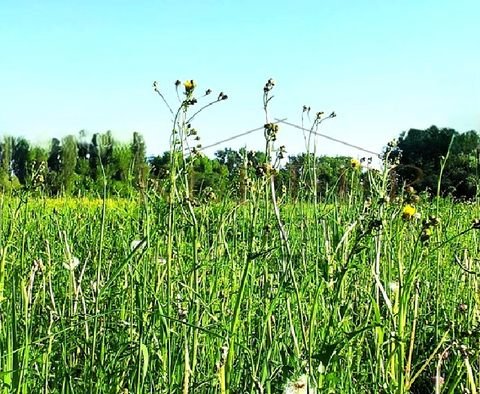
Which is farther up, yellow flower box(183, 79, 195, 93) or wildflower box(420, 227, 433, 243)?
yellow flower box(183, 79, 195, 93)

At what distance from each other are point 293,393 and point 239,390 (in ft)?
0.96

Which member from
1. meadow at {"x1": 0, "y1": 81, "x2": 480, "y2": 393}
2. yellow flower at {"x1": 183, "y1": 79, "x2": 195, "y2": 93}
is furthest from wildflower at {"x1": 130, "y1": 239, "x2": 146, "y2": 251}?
yellow flower at {"x1": 183, "y1": 79, "x2": 195, "y2": 93}

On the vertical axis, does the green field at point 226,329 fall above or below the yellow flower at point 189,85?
below

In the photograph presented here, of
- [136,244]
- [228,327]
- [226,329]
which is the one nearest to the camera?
[226,329]

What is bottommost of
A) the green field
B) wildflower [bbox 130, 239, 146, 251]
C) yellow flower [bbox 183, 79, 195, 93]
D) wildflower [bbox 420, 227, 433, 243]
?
the green field

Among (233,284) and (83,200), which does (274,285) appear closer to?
(233,284)

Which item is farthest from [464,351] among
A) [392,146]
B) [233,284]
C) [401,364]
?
[233,284]

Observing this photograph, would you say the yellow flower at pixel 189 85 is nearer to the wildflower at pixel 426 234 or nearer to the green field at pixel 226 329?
the green field at pixel 226 329

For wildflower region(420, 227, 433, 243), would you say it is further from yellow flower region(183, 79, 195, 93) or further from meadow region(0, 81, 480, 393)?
yellow flower region(183, 79, 195, 93)

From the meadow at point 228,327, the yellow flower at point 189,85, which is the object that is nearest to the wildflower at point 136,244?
the meadow at point 228,327

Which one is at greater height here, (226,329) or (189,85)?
(189,85)

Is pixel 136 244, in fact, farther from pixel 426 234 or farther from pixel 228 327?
pixel 426 234

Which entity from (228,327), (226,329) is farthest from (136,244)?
(226,329)

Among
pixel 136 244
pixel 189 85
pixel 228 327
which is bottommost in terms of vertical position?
pixel 228 327
